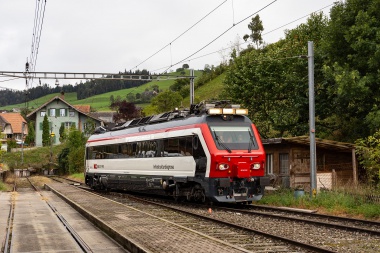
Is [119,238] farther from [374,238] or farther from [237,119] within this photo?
[237,119]

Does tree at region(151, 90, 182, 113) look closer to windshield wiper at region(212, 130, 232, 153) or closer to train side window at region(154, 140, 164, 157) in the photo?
train side window at region(154, 140, 164, 157)

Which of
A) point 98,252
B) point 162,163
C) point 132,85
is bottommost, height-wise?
point 98,252

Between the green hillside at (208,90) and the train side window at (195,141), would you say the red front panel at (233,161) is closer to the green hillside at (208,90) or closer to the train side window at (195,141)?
the train side window at (195,141)

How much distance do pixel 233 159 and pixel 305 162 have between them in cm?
864

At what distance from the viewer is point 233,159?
59.8ft

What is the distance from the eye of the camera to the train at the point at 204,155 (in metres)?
18.0

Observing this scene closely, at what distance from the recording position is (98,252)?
33.3 feet

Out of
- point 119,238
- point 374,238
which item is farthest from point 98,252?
point 374,238

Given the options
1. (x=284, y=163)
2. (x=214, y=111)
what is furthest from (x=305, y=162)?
(x=214, y=111)

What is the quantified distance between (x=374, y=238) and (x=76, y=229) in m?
7.24

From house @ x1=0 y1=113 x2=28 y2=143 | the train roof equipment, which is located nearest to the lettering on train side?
the train roof equipment

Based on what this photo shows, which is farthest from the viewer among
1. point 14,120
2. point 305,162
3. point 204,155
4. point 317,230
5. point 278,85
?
point 14,120

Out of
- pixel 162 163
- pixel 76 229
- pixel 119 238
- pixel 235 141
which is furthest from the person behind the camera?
pixel 162 163

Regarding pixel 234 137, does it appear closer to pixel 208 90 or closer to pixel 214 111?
Result: pixel 214 111
